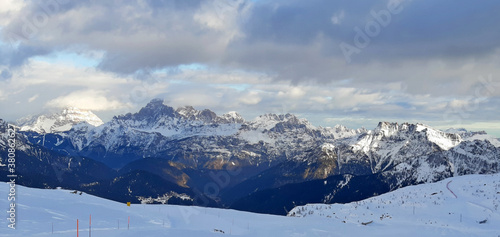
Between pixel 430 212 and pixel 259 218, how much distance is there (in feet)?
55.1

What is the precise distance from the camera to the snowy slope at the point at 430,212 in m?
35.8

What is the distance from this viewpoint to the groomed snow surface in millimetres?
33156

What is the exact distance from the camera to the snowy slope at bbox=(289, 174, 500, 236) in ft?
117

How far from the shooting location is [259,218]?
137 feet

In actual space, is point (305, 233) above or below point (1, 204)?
below

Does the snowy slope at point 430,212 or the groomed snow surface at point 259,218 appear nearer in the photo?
the groomed snow surface at point 259,218

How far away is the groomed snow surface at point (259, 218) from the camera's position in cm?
3316

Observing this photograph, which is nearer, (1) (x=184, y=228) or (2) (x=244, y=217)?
(1) (x=184, y=228)

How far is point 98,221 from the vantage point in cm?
3544

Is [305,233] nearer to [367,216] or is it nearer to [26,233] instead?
[367,216]

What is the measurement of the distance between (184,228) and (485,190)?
37325mm

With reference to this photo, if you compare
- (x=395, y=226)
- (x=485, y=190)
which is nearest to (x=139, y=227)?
(x=395, y=226)

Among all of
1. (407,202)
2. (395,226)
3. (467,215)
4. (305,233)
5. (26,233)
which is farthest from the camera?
(407,202)

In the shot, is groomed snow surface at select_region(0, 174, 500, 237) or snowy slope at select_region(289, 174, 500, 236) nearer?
groomed snow surface at select_region(0, 174, 500, 237)
